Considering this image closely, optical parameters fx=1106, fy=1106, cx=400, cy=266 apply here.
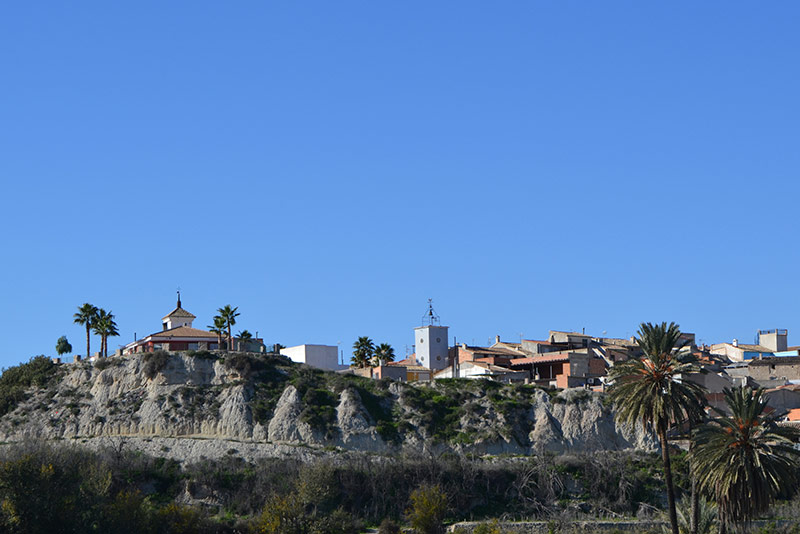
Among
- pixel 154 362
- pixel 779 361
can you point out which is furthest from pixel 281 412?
pixel 779 361

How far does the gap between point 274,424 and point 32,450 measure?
61.5 ft

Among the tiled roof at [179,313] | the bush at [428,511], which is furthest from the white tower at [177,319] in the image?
the bush at [428,511]

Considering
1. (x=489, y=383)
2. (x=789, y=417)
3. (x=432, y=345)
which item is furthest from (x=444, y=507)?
(x=432, y=345)

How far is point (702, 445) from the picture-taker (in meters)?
56.8

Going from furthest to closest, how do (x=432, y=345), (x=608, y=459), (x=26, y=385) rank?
(x=432, y=345)
(x=26, y=385)
(x=608, y=459)

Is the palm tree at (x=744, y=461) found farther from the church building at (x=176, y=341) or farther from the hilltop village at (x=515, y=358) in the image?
the church building at (x=176, y=341)

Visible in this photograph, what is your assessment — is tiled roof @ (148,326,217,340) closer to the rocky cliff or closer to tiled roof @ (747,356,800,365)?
the rocky cliff

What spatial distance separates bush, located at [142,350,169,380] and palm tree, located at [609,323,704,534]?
4214cm

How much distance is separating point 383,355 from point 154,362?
24.1 m

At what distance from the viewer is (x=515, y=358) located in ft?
334

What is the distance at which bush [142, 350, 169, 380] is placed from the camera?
A: 8750 centimetres

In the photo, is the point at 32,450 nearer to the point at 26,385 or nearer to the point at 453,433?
the point at 26,385

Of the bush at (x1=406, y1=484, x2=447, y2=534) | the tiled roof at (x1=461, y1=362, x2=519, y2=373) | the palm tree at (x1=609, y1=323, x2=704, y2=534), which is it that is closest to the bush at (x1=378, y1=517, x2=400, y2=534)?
the bush at (x1=406, y1=484, x2=447, y2=534)

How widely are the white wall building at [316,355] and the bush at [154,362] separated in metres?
16.3
